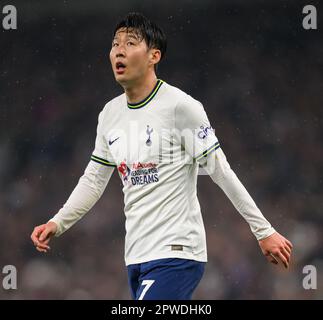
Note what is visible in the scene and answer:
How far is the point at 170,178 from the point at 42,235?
2.74 ft

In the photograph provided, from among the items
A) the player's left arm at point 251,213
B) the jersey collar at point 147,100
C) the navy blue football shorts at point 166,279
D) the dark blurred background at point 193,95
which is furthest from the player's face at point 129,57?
the dark blurred background at point 193,95

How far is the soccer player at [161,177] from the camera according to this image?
450 centimetres

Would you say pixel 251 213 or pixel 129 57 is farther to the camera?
pixel 129 57

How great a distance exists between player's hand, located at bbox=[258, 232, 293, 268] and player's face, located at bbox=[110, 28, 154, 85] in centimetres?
119

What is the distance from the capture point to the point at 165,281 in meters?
4.44

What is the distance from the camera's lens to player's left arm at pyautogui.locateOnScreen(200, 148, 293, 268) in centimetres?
445

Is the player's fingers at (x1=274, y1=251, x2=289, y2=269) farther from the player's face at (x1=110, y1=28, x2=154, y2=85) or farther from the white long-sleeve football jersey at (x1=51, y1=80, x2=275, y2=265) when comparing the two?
the player's face at (x1=110, y1=28, x2=154, y2=85)

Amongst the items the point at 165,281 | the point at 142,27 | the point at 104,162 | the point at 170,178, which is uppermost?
the point at 142,27

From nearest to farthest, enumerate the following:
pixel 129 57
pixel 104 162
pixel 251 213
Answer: pixel 251 213 → pixel 129 57 → pixel 104 162

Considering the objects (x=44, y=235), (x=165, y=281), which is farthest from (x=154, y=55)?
(x=165, y=281)

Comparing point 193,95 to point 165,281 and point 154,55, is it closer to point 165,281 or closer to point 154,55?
point 154,55

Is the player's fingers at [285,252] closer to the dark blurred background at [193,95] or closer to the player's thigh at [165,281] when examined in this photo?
the player's thigh at [165,281]

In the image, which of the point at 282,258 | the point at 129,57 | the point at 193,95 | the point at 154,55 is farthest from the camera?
the point at 193,95
